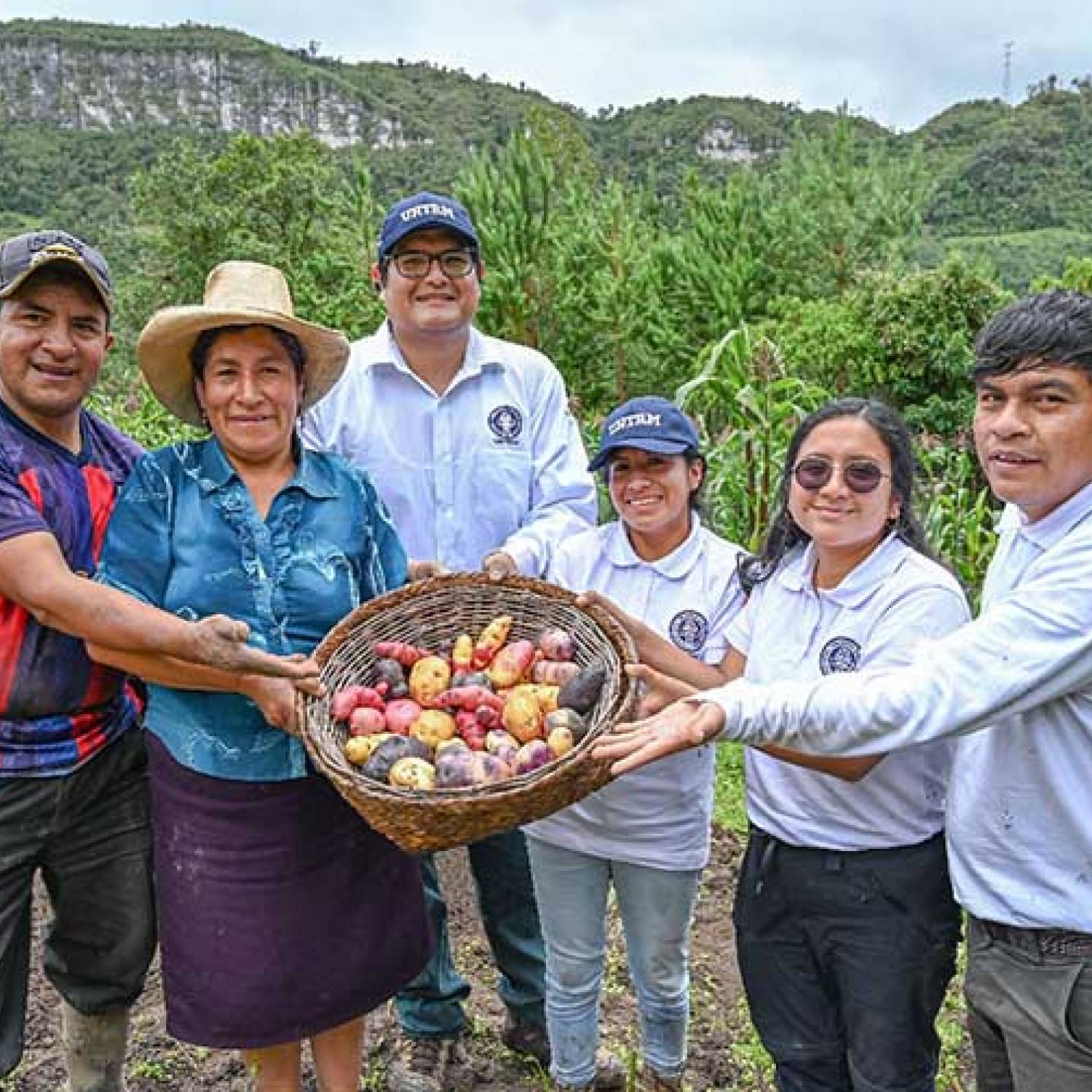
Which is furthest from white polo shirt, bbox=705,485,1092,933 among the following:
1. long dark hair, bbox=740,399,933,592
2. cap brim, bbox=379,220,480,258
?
Result: cap brim, bbox=379,220,480,258

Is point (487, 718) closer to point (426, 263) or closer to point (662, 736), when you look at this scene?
point (662, 736)

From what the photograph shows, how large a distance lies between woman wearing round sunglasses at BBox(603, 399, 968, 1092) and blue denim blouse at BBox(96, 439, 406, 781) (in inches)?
28.1

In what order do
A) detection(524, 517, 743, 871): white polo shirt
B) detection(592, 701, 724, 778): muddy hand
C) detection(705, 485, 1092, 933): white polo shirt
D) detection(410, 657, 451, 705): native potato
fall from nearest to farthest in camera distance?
detection(705, 485, 1092, 933): white polo shirt → detection(592, 701, 724, 778): muddy hand → detection(410, 657, 451, 705): native potato → detection(524, 517, 743, 871): white polo shirt

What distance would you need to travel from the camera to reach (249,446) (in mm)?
2176

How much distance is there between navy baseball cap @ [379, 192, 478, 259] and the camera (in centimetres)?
256

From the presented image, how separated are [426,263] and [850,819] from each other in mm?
1553

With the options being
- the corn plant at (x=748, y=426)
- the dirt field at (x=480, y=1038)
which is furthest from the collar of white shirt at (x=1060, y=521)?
the corn plant at (x=748, y=426)

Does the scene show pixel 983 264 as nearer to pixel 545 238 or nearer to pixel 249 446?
pixel 545 238

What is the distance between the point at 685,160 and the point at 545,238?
40.9m

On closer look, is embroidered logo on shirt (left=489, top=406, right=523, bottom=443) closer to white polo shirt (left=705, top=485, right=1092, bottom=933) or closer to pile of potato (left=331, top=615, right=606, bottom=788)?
pile of potato (left=331, top=615, right=606, bottom=788)

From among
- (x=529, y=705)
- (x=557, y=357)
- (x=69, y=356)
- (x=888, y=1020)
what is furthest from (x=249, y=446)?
(x=557, y=357)

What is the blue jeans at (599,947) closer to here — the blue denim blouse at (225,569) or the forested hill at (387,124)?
the blue denim blouse at (225,569)

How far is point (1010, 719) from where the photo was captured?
1771 millimetres

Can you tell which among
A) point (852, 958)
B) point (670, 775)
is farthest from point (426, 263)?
point (852, 958)
